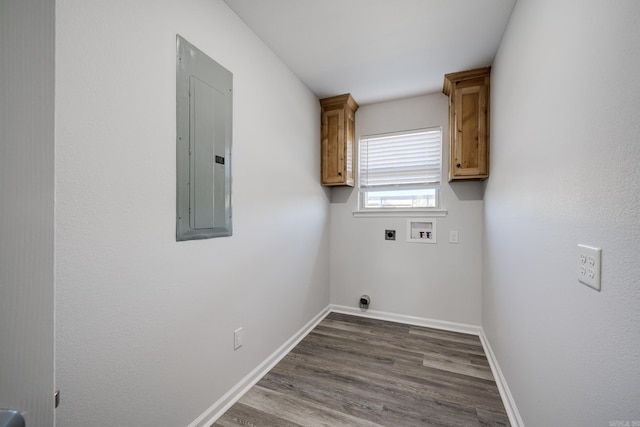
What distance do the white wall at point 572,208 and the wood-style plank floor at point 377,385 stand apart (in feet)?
1.13

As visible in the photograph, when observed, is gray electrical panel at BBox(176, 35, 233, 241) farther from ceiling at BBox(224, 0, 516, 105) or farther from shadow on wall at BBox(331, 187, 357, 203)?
shadow on wall at BBox(331, 187, 357, 203)

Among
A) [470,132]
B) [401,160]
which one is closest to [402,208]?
[401,160]

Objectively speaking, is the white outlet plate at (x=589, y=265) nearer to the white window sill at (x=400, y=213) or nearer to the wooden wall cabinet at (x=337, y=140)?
the white window sill at (x=400, y=213)

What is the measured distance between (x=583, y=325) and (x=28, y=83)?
156cm

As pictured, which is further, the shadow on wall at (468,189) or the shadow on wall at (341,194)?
the shadow on wall at (341,194)

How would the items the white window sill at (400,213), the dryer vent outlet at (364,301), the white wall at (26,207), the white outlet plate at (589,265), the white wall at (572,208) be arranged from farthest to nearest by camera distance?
the dryer vent outlet at (364,301) < the white window sill at (400,213) < the white outlet plate at (589,265) < the white wall at (572,208) < the white wall at (26,207)

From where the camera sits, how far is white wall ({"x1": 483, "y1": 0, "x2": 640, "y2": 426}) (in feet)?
2.28

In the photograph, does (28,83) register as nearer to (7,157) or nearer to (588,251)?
(7,157)

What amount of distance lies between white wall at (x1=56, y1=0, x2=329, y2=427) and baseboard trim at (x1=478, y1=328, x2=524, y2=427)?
1664 millimetres

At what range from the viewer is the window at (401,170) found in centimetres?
288

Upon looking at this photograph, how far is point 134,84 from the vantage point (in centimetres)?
114

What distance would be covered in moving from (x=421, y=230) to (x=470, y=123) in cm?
117

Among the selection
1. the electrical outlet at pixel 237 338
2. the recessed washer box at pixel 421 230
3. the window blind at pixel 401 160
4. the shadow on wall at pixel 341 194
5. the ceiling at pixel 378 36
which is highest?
the ceiling at pixel 378 36

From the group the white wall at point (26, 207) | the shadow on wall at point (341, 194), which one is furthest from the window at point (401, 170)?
the white wall at point (26, 207)
